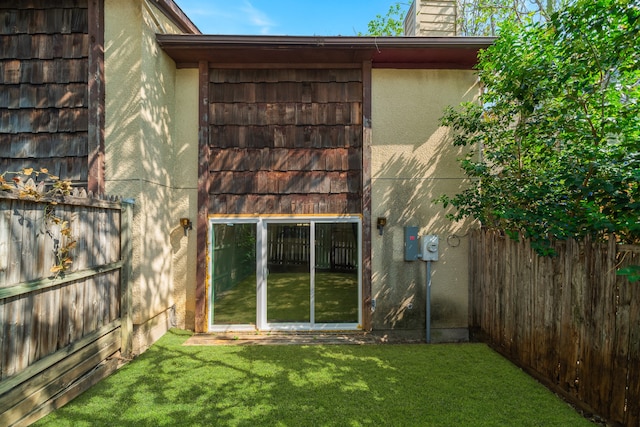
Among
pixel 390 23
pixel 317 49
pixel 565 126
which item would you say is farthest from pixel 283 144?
pixel 390 23

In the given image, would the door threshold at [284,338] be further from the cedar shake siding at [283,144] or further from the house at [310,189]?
the cedar shake siding at [283,144]

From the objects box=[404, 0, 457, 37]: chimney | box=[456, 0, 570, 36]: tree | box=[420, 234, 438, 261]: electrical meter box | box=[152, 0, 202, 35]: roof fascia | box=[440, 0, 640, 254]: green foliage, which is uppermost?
box=[456, 0, 570, 36]: tree

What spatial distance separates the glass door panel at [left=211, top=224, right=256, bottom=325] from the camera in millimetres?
5184

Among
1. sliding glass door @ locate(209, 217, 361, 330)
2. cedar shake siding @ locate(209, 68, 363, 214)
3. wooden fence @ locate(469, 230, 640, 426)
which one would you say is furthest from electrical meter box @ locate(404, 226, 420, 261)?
wooden fence @ locate(469, 230, 640, 426)

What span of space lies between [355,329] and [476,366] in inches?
72.5

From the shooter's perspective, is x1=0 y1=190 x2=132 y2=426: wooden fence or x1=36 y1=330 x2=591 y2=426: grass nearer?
x1=0 y1=190 x2=132 y2=426: wooden fence

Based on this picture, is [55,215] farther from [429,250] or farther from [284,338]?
[429,250]

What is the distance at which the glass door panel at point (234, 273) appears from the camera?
5184mm

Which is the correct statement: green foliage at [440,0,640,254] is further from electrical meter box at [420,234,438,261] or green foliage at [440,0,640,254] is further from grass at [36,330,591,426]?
grass at [36,330,591,426]

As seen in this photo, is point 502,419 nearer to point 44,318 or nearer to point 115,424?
point 115,424

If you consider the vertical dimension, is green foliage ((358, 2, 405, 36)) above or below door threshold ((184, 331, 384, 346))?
above

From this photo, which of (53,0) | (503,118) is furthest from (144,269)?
(503,118)

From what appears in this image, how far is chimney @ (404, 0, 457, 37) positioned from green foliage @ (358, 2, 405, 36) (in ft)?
30.5

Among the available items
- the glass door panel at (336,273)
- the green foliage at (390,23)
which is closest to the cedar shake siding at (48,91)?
the glass door panel at (336,273)
